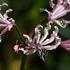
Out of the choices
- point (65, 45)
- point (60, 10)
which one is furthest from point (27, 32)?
point (65, 45)

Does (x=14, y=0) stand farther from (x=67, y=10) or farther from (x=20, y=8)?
(x=67, y=10)

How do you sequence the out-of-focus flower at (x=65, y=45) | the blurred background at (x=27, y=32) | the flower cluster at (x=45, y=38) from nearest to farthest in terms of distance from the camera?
the flower cluster at (x=45, y=38) < the out-of-focus flower at (x=65, y=45) < the blurred background at (x=27, y=32)

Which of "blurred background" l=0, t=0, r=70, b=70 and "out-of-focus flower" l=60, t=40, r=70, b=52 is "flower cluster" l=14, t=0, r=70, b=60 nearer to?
"out-of-focus flower" l=60, t=40, r=70, b=52

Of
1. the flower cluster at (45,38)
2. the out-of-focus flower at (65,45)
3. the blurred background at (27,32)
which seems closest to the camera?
the flower cluster at (45,38)

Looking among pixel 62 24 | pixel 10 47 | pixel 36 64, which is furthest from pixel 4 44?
pixel 62 24

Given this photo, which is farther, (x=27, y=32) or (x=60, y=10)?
(x=27, y=32)

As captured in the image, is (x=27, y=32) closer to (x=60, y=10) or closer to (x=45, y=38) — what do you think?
(x=60, y=10)

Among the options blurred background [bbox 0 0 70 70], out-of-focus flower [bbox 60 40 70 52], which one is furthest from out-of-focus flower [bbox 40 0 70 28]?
blurred background [bbox 0 0 70 70]

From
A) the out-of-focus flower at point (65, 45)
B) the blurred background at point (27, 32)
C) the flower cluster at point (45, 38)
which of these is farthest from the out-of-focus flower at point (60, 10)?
the blurred background at point (27, 32)

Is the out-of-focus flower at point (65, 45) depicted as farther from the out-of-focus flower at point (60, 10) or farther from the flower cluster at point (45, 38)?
the out-of-focus flower at point (60, 10)
